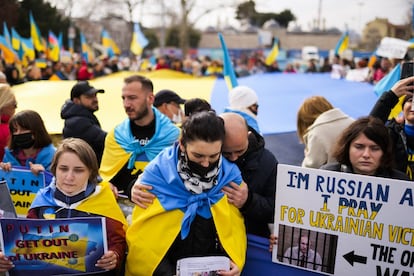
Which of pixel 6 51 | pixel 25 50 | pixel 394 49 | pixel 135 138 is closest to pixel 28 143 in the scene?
pixel 135 138

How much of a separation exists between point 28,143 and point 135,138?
897 millimetres

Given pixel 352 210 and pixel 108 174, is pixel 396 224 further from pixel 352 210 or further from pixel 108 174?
pixel 108 174

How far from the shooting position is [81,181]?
2.48 m

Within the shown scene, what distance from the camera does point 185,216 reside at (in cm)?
225

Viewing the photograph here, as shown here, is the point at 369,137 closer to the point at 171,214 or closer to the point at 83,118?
the point at 171,214

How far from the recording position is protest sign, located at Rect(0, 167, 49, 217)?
3.29 metres

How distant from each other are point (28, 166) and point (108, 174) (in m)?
0.70

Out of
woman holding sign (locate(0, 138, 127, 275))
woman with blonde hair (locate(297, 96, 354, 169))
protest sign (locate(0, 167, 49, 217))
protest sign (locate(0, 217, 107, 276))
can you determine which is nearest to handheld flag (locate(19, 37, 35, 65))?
A: protest sign (locate(0, 167, 49, 217))

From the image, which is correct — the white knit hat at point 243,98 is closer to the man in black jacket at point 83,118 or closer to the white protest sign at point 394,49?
the man in black jacket at point 83,118

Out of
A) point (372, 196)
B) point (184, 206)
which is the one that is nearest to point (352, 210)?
point (372, 196)

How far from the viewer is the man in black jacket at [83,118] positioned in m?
4.30

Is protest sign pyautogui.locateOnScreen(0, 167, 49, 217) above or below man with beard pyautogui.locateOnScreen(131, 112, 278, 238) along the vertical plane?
below

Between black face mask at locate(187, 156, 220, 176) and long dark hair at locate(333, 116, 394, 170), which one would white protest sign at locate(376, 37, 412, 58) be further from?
black face mask at locate(187, 156, 220, 176)

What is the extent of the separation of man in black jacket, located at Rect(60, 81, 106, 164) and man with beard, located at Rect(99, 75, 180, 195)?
0.48 meters
